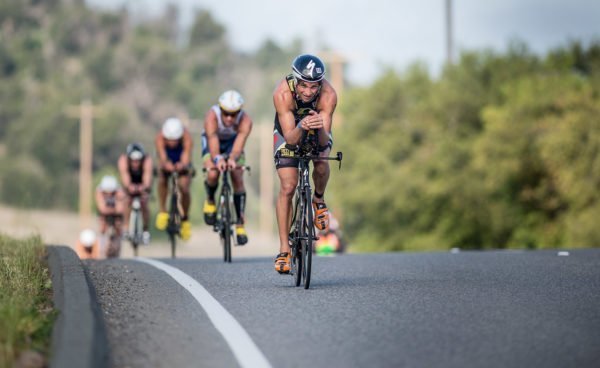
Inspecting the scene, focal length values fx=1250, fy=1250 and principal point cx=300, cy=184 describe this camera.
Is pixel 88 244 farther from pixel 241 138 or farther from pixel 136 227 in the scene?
pixel 241 138

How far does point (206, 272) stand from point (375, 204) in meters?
47.7

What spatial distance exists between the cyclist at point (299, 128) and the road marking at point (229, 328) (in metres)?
0.91

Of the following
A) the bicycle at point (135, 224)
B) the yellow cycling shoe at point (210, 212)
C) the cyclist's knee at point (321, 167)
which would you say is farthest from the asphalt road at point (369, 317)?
the bicycle at point (135, 224)

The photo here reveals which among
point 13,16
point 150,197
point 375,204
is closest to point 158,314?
point 150,197

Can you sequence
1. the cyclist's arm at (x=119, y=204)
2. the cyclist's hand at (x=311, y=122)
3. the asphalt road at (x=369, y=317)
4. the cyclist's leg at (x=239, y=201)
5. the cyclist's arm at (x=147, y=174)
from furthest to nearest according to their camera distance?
the cyclist's arm at (x=119, y=204)
the cyclist's arm at (x=147, y=174)
the cyclist's leg at (x=239, y=201)
the cyclist's hand at (x=311, y=122)
the asphalt road at (x=369, y=317)

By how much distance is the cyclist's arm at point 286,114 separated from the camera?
35.4ft

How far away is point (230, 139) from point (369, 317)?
795cm

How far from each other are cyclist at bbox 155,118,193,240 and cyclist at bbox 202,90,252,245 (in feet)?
8.31

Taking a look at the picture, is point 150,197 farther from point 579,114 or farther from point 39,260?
point 579,114

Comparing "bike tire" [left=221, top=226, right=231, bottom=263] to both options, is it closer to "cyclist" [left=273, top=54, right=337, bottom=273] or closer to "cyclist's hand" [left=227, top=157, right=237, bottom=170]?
"cyclist's hand" [left=227, top=157, right=237, bottom=170]

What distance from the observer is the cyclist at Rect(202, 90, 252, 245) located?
15852 millimetres

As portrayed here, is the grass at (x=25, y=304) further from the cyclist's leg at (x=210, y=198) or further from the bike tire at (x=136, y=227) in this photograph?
the bike tire at (x=136, y=227)

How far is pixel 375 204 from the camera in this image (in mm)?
60375

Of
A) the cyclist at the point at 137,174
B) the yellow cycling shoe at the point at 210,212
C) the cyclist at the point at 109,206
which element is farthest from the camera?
the cyclist at the point at 109,206
